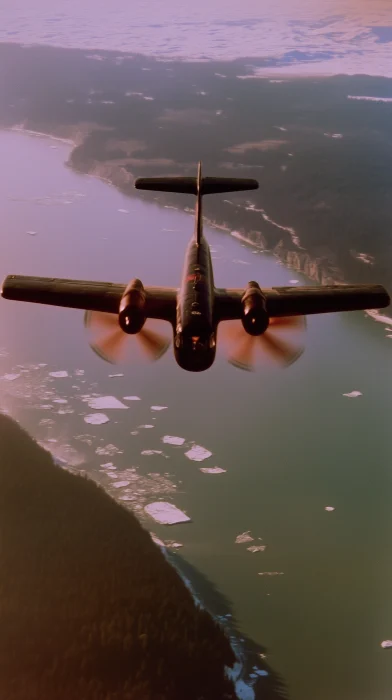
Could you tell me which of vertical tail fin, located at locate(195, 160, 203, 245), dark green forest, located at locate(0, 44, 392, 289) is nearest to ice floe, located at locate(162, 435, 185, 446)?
dark green forest, located at locate(0, 44, 392, 289)

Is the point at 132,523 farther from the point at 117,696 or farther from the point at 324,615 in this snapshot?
the point at 324,615

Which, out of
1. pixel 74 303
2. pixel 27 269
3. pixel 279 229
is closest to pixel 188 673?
pixel 27 269

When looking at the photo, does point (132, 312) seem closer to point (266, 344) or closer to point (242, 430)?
point (266, 344)

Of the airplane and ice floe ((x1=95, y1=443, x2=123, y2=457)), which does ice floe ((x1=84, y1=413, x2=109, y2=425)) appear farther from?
the airplane

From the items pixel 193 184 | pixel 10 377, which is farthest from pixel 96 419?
pixel 193 184

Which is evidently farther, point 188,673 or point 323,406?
point 323,406
